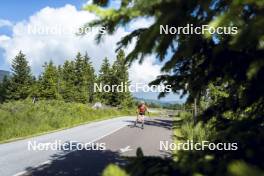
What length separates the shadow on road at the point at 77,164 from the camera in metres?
11.3

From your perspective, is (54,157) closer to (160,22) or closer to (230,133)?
(230,133)

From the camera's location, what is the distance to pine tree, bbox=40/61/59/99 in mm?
89250

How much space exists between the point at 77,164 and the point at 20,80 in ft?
249

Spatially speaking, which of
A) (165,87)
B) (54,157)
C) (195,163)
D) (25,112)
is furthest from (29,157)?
(25,112)

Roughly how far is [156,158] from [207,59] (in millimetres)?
1139

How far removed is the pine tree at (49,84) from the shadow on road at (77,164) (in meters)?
74.5

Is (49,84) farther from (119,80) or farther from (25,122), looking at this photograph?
(25,122)

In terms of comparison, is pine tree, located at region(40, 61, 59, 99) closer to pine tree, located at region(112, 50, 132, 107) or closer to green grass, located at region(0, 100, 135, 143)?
pine tree, located at region(112, 50, 132, 107)

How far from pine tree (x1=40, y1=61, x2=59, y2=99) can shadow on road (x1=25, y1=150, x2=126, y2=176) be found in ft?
244

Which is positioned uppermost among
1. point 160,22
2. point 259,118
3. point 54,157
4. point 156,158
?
point 160,22

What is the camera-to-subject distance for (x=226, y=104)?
519 cm

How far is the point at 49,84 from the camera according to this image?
294ft
